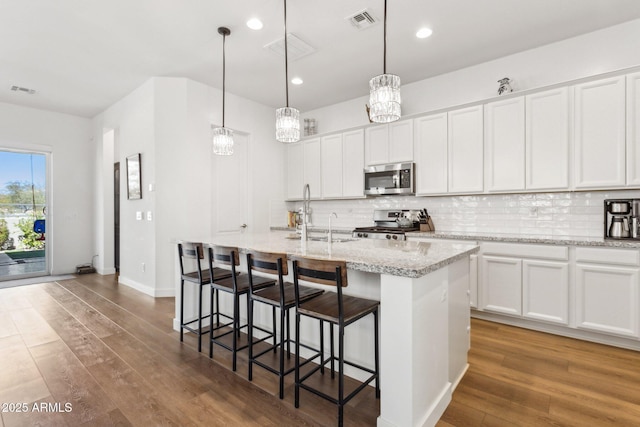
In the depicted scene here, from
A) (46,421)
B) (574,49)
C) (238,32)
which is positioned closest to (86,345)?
(46,421)

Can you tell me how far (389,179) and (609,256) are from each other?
8.08 feet

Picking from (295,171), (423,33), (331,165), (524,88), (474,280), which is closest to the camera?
(423,33)

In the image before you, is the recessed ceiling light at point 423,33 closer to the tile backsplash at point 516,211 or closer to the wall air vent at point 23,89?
the tile backsplash at point 516,211

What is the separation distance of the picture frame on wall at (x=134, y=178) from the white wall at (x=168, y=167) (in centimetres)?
10

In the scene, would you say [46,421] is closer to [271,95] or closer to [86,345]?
[86,345]

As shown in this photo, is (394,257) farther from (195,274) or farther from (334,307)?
(195,274)

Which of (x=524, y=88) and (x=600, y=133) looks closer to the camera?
(x=600, y=133)

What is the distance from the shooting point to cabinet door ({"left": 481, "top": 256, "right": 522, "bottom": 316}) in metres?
3.22

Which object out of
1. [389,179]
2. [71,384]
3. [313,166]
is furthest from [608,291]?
[71,384]

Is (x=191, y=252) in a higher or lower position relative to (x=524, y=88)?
lower

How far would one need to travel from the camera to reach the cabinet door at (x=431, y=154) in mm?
3980

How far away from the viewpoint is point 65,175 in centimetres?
606

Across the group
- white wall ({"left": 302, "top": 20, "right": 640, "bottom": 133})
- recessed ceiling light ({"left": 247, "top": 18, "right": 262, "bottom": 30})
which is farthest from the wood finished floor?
recessed ceiling light ({"left": 247, "top": 18, "right": 262, "bottom": 30})

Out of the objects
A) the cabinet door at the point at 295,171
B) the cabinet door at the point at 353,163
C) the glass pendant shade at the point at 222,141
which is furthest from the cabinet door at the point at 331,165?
the glass pendant shade at the point at 222,141
